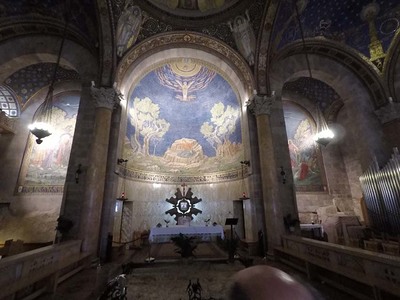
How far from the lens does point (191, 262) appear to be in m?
6.80

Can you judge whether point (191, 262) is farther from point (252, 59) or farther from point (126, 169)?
point (252, 59)

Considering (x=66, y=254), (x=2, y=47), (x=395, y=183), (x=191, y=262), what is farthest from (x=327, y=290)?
(x=2, y=47)

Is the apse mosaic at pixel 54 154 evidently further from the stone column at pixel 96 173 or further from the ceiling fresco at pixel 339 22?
the ceiling fresco at pixel 339 22

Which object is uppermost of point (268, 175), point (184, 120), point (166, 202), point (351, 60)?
point (351, 60)

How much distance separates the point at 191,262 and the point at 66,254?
12.7 feet

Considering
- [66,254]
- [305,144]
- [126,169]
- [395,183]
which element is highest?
[305,144]

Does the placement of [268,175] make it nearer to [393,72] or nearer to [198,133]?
[198,133]

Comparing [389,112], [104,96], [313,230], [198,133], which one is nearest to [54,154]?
[104,96]

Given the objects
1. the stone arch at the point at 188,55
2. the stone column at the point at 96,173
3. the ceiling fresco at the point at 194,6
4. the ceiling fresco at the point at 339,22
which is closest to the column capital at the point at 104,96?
the stone column at the point at 96,173

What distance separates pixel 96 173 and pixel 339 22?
13403 mm

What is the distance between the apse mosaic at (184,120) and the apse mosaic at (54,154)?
496 cm

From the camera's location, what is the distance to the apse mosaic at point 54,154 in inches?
474

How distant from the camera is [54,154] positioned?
12766mm

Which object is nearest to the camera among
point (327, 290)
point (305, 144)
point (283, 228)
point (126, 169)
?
point (327, 290)
